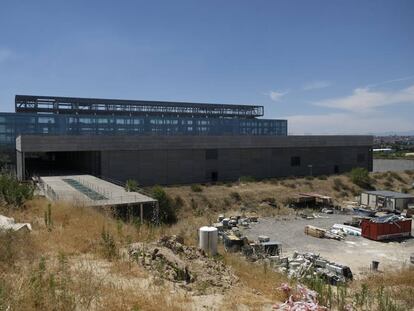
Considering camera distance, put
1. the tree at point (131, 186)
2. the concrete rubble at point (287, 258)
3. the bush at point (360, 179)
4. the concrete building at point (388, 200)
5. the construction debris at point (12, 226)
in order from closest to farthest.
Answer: the construction debris at point (12, 226)
the concrete rubble at point (287, 258)
the tree at point (131, 186)
the concrete building at point (388, 200)
the bush at point (360, 179)

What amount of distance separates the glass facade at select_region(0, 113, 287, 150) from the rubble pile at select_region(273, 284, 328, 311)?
50.7 metres

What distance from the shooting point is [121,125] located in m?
58.4

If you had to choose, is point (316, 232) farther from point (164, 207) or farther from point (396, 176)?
point (396, 176)

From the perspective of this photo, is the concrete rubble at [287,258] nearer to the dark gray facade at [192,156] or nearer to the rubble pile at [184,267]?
the rubble pile at [184,267]

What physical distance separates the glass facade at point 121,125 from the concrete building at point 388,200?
1343 inches

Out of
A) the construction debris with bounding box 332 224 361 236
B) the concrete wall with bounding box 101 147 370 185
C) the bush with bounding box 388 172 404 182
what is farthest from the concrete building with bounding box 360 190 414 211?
the bush with bounding box 388 172 404 182

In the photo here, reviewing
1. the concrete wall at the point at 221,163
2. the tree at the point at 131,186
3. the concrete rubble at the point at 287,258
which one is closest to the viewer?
the concrete rubble at the point at 287,258

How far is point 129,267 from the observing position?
7.50m

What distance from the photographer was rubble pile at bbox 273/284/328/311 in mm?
5679

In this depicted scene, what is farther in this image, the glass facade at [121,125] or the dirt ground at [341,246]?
the glass facade at [121,125]

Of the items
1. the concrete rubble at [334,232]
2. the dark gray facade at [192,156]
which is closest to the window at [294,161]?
the dark gray facade at [192,156]

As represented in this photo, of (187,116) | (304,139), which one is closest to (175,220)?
(304,139)

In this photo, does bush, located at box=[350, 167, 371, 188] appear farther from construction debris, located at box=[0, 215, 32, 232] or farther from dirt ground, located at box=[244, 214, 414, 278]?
construction debris, located at box=[0, 215, 32, 232]

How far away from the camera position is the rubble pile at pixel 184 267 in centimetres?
726
